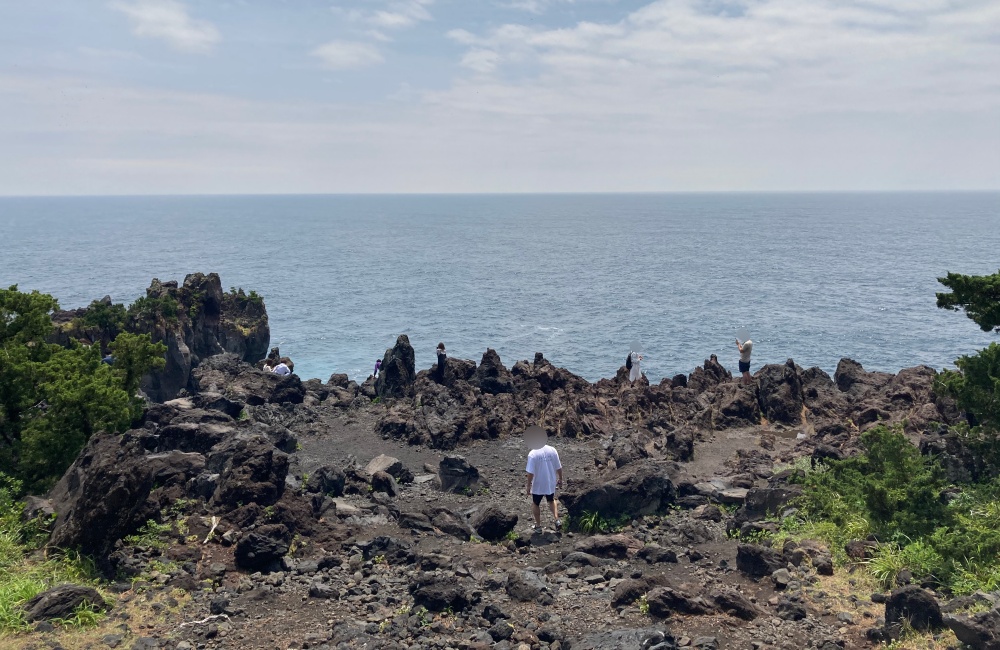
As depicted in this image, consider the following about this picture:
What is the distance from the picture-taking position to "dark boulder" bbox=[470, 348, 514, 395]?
1467 inches

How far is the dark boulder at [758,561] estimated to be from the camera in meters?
15.1

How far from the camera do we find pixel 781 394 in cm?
3306

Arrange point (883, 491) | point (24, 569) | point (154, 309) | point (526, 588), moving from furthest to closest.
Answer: point (154, 309), point (883, 491), point (24, 569), point (526, 588)

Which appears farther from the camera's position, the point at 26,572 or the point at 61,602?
the point at 26,572

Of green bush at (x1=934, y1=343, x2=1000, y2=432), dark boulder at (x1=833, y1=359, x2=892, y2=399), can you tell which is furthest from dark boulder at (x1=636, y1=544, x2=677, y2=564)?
dark boulder at (x1=833, y1=359, x2=892, y2=399)

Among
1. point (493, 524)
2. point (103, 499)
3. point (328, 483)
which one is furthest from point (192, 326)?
point (493, 524)

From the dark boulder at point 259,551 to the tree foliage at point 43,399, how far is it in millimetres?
7282

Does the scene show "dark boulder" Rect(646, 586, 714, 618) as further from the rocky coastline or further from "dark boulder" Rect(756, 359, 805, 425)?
"dark boulder" Rect(756, 359, 805, 425)

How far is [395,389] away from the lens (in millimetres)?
37594

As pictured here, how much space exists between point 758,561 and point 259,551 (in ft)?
Result: 35.0

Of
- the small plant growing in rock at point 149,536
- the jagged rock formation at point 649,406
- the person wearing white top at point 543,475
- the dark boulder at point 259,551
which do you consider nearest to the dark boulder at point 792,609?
the person wearing white top at point 543,475

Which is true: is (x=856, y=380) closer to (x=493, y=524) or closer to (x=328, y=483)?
(x=493, y=524)

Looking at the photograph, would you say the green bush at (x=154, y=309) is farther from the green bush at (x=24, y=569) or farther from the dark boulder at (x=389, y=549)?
the dark boulder at (x=389, y=549)

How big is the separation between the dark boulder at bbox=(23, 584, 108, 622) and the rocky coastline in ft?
0.13
